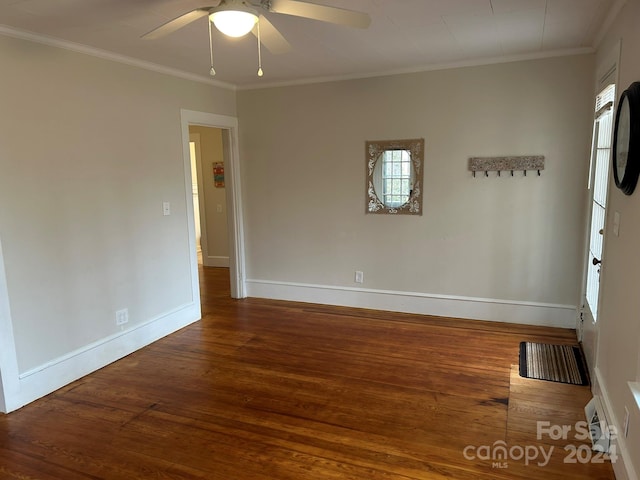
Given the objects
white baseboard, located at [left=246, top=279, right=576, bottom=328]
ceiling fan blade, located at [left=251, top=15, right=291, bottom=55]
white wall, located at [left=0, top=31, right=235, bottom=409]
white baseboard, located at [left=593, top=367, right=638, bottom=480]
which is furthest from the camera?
white baseboard, located at [left=246, top=279, right=576, bottom=328]

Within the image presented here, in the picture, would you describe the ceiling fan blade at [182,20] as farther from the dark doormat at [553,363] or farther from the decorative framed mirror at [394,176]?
the dark doormat at [553,363]

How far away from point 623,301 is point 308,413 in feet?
6.13

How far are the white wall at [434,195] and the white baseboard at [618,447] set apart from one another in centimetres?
169

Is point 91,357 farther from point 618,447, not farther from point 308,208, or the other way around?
point 618,447

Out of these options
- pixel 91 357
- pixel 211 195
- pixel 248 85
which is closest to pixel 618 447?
pixel 91 357

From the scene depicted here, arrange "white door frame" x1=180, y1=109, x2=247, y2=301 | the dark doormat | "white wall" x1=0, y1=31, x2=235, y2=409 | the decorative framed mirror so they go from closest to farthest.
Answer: "white wall" x1=0, y1=31, x2=235, y2=409 → the dark doormat → the decorative framed mirror → "white door frame" x1=180, y1=109, x2=247, y2=301

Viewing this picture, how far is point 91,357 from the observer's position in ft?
11.2

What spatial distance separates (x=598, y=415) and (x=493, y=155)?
2.40 metres

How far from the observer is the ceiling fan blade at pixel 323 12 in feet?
6.29

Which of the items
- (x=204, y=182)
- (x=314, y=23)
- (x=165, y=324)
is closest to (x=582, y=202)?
(x=314, y=23)

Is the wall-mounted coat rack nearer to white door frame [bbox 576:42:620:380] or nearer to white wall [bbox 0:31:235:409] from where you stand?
white door frame [bbox 576:42:620:380]

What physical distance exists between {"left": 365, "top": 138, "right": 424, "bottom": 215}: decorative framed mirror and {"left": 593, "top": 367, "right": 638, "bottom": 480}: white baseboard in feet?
7.63

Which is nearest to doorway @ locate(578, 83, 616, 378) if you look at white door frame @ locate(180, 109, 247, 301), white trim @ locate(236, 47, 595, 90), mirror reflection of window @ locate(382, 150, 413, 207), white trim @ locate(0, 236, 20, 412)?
white trim @ locate(236, 47, 595, 90)

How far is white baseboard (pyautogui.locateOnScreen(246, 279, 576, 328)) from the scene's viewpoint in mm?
4102
